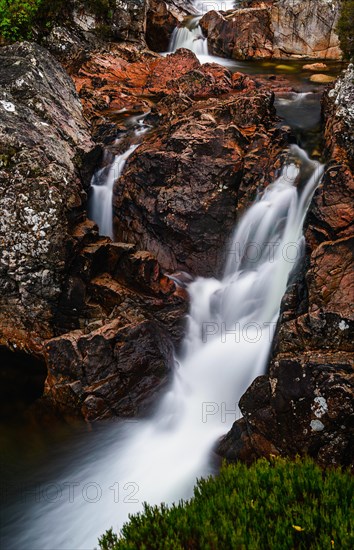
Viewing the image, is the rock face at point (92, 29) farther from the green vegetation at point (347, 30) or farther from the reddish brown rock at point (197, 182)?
the green vegetation at point (347, 30)

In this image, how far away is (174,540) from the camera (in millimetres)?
4422

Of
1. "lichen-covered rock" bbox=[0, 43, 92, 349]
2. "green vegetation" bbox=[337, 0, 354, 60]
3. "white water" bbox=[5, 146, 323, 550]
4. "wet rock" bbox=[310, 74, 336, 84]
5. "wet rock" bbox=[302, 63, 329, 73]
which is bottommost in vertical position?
"white water" bbox=[5, 146, 323, 550]

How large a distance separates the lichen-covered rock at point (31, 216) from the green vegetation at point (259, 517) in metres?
6.25

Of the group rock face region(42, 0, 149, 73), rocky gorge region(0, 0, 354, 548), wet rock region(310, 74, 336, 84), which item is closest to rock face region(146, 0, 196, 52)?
rock face region(42, 0, 149, 73)

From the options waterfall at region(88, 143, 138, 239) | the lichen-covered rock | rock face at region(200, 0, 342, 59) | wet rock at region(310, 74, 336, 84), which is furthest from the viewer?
rock face at region(200, 0, 342, 59)

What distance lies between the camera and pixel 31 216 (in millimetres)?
10562

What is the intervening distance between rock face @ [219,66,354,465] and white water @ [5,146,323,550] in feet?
3.42

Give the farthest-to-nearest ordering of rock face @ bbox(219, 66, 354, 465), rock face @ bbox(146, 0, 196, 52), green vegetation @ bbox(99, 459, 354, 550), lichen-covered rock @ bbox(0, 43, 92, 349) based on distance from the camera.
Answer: rock face @ bbox(146, 0, 196, 52)
lichen-covered rock @ bbox(0, 43, 92, 349)
rock face @ bbox(219, 66, 354, 465)
green vegetation @ bbox(99, 459, 354, 550)

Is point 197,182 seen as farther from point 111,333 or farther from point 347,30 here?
point 347,30

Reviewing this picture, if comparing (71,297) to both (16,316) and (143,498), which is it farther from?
(143,498)

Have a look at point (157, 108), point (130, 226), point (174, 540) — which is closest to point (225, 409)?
point (174, 540)

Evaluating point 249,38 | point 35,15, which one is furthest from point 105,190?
point 249,38

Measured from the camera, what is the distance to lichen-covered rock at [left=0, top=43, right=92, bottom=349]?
10469 mm

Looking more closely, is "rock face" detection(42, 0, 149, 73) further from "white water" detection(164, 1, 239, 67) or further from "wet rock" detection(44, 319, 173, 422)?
"wet rock" detection(44, 319, 173, 422)
